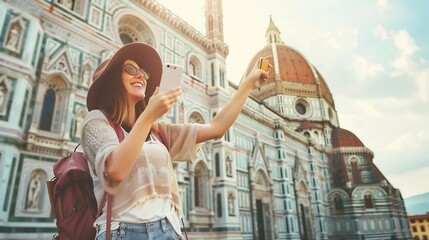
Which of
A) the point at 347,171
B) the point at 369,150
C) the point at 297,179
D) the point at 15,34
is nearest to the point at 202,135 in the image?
the point at 15,34

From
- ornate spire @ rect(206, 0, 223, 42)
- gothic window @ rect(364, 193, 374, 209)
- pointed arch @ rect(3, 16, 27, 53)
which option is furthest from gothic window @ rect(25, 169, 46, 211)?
gothic window @ rect(364, 193, 374, 209)

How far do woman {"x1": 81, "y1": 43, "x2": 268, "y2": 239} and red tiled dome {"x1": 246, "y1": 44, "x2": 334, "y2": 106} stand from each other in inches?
1311

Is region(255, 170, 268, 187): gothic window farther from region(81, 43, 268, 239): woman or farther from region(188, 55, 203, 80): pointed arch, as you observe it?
region(81, 43, 268, 239): woman

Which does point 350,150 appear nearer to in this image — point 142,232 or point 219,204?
point 219,204

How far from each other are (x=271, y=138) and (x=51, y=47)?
56.3 ft

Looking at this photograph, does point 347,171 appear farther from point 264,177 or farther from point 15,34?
point 15,34

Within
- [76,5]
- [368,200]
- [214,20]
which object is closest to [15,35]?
[76,5]

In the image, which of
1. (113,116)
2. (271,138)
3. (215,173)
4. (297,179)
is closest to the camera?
(113,116)

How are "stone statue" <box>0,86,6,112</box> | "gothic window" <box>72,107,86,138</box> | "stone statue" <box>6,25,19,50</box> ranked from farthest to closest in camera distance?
"gothic window" <box>72,107,86,138</box>
"stone statue" <box>6,25,19,50</box>
"stone statue" <box>0,86,6,112</box>

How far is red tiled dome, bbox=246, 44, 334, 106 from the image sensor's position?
37125 millimetres

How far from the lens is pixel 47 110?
9242 millimetres

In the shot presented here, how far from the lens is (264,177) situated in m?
21.0

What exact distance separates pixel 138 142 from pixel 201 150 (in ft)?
44.2

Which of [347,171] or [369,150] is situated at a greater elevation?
[369,150]
